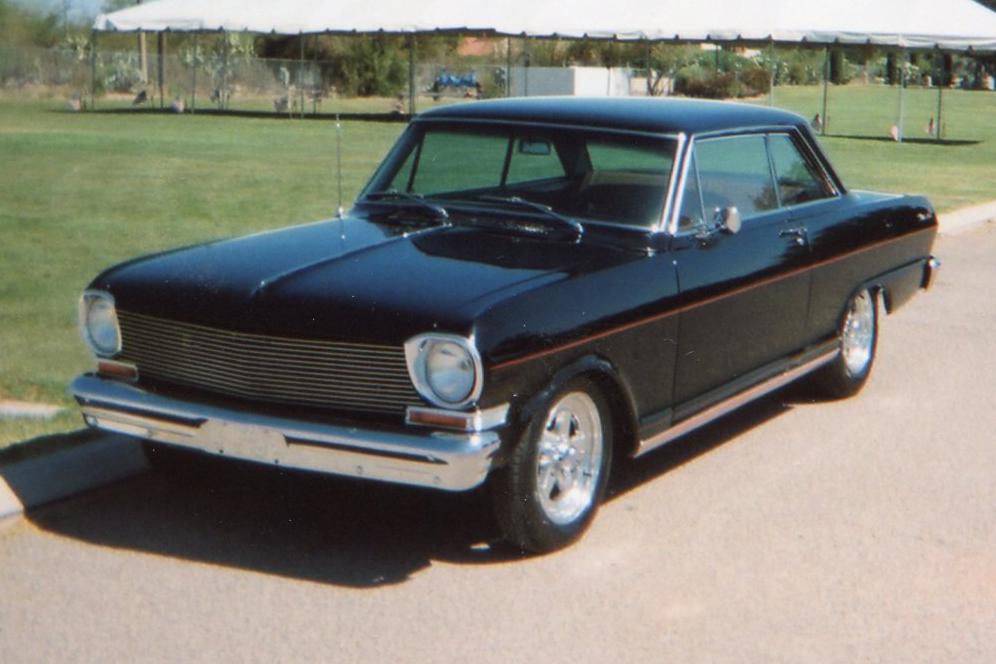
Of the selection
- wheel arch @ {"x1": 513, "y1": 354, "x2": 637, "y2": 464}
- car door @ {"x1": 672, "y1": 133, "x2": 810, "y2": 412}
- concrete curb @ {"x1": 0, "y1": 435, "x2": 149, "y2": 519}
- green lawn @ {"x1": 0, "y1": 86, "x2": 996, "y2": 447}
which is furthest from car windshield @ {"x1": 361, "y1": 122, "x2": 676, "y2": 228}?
green lawn @ {"x1": 0, "y1": 86, "x2": 996, "y2": 447}

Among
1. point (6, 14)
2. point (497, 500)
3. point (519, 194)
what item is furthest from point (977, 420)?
point (6, 14)

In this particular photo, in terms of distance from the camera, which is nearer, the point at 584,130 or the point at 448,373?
the point at 448,373

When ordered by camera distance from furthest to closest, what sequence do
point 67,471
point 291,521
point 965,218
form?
point 965,218 < point 67,471 < point 291,521

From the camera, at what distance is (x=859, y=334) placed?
750 cm

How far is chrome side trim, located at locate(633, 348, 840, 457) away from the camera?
545cm

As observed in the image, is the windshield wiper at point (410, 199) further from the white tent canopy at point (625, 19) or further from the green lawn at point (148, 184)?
the white tent canopy at point (625, 19)

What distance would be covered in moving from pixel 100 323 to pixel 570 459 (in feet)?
6.02

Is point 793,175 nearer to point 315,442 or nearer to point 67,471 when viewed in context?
point 315,442

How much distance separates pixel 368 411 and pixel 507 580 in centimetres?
75

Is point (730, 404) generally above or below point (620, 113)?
below

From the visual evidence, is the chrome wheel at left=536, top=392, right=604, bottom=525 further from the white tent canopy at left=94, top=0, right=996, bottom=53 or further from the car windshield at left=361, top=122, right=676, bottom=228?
the white tent canopy at left=94, top=0, right=996, bottom=53

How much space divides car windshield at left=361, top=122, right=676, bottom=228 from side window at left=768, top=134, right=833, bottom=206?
3.43 ft

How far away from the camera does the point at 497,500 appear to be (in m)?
4.76

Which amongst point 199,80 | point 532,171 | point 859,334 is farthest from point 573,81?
point 532,171
